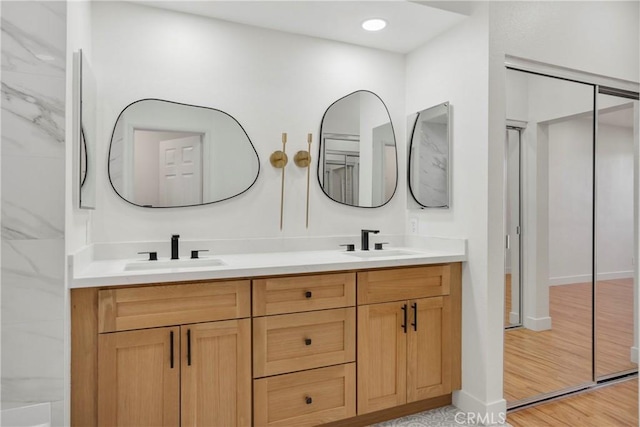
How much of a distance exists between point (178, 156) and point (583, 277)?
269 cm

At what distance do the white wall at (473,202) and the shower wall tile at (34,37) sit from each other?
2.05 metres

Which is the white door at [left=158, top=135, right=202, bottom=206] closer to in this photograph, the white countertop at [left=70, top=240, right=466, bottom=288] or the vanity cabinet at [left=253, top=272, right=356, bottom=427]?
the white countertop at [left=70, top=240, right=466, bottom=288]

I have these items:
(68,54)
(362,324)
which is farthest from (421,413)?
(68,54)

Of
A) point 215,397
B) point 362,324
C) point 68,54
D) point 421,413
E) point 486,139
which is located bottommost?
point 421,413

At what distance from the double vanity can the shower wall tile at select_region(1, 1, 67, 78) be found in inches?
32.4

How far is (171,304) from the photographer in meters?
1.78

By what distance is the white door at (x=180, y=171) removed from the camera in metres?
2.35

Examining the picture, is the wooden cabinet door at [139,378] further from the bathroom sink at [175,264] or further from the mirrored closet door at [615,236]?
the mirrored closet door at [615,236]

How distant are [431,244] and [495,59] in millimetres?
1183

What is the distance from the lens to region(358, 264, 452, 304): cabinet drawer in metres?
2.18

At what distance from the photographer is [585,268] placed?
266 centimetres

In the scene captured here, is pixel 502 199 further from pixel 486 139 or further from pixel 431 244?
pixel 431 244

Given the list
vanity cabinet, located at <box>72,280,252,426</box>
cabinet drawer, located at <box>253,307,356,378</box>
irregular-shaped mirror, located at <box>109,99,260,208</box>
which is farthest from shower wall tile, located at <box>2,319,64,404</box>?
irregular-shaped mirror, located at <box>109,99,260,208</box>
